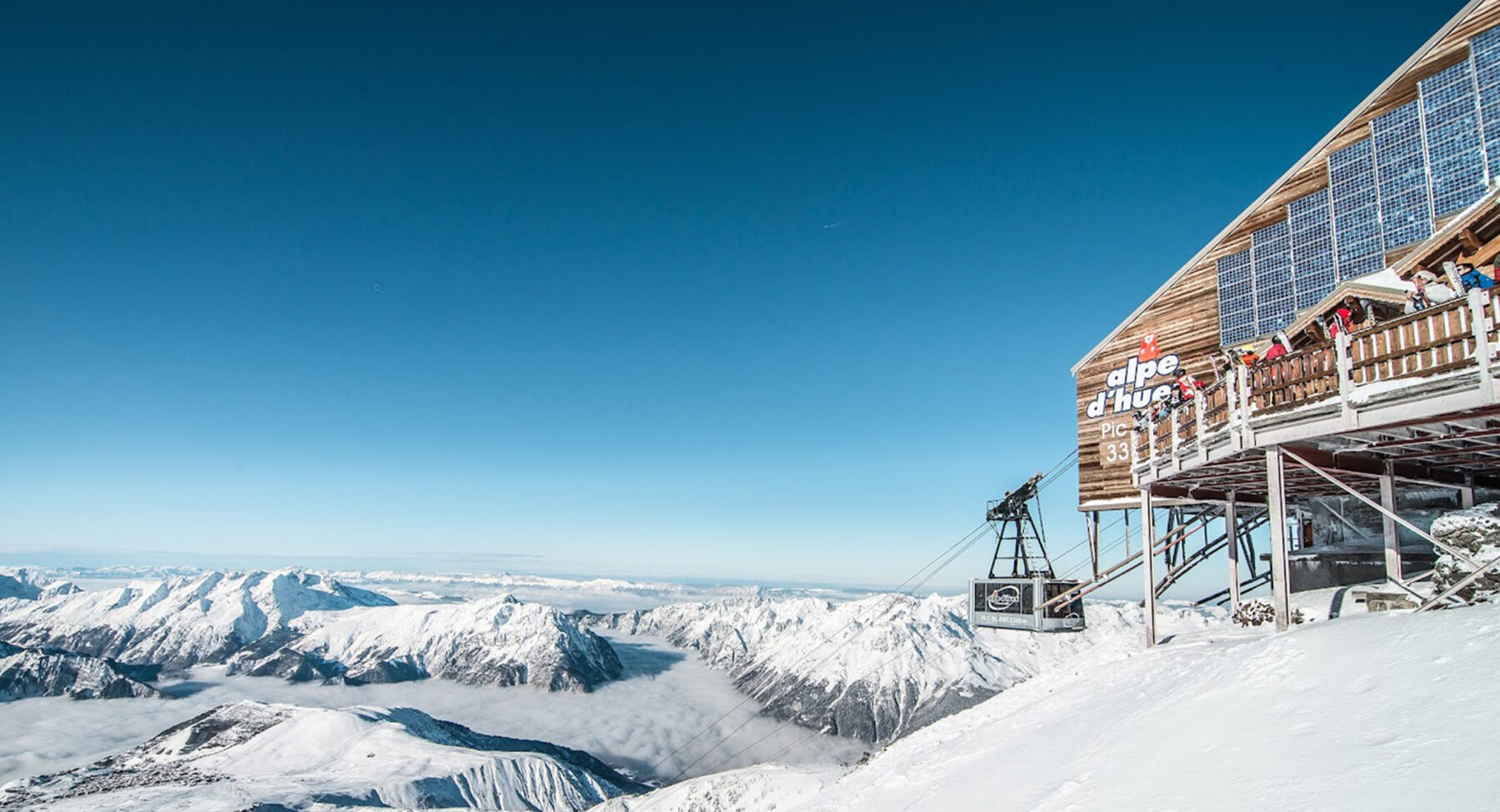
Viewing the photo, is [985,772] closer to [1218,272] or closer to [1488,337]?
[1488,337]

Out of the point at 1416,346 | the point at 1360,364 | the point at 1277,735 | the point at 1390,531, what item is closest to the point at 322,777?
the point at 1390,531

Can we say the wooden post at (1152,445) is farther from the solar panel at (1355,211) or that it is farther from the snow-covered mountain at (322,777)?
the snow-covered mountain at (322,777)

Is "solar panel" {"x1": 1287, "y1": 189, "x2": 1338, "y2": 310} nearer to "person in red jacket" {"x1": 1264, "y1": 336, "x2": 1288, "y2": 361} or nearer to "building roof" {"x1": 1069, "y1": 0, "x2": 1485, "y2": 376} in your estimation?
"building roof" {"x1": 1069, "y1": 0, "x2": 1485, "y2": 376}

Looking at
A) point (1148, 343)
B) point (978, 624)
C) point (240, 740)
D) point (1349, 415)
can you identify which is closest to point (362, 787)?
point (240, 740)

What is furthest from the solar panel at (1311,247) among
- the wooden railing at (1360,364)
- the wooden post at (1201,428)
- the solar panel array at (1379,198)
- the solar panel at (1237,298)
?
the wooden railing at (1360,364)

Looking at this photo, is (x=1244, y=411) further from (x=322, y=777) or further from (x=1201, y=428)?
(x=322, y=777)
